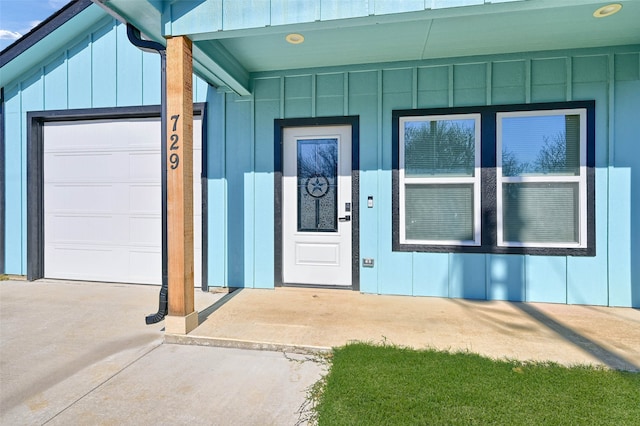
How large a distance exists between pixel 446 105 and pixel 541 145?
1.13m

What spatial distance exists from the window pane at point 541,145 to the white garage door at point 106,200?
3.79 m

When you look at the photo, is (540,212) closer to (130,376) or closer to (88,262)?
(130,376)

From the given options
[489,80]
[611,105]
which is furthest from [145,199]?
[611,105]

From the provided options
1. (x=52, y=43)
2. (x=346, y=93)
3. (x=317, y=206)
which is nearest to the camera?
(x=346, y=93)

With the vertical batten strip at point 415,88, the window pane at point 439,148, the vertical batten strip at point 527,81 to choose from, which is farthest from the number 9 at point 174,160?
the vertical batten strip at point 527,81

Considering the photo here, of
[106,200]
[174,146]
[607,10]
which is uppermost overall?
[607,10]

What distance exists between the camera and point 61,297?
417cm

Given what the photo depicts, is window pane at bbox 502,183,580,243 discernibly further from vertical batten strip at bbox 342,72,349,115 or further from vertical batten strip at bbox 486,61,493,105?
vertical batten strip at bbox 342,72,349,115

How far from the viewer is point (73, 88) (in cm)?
480

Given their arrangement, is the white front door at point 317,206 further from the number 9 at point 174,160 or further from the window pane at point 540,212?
the window pane at point 540,212

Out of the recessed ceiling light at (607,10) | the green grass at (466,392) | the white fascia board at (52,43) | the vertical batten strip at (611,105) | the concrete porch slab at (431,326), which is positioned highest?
the white fascia board at (52,43)

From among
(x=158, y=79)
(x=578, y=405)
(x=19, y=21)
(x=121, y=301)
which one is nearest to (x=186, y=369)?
(x=121, y=301)

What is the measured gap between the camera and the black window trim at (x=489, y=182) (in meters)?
3.66

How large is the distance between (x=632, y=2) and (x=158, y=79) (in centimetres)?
503
